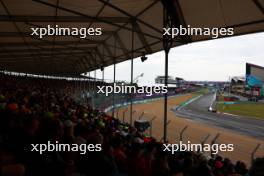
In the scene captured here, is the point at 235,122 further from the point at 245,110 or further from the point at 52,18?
the point at 52,18

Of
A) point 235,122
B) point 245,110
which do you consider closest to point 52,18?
point 235,122

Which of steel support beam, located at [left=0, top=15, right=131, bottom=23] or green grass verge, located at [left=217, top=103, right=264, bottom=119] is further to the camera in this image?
green grass verge, located at [left=217, top=103, right=264, bottom=119]

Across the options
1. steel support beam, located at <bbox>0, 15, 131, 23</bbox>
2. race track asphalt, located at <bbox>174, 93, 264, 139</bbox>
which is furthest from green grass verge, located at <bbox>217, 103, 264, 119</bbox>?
steel support beam, located at <bbox>0, 15, 131, 23</bbox>

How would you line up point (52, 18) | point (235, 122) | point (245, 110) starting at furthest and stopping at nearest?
point (245, 110)
point (235, 122)
point (52, 18)

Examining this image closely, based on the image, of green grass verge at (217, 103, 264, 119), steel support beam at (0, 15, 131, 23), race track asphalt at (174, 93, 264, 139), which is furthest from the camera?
green grass verge at (217, 103, 264, 119)

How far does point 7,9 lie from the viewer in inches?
351

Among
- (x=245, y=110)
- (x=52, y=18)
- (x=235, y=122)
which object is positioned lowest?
(x=245, y=110)

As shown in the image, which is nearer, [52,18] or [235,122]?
[52,18]

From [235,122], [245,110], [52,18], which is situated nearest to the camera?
[52,18]

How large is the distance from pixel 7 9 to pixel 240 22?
6.56 m

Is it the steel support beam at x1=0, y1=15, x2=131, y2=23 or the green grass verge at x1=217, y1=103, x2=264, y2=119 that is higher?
the steel support beam at x1=0, y1=15, x2=131, y2=23

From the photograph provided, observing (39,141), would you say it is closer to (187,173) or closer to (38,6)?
(187,173)

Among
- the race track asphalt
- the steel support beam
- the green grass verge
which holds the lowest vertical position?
the green grass verge

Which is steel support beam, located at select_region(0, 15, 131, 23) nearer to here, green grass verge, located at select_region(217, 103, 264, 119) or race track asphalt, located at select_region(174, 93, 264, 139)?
race track asphalt, located at select_region(174, 93, 264, 139)
